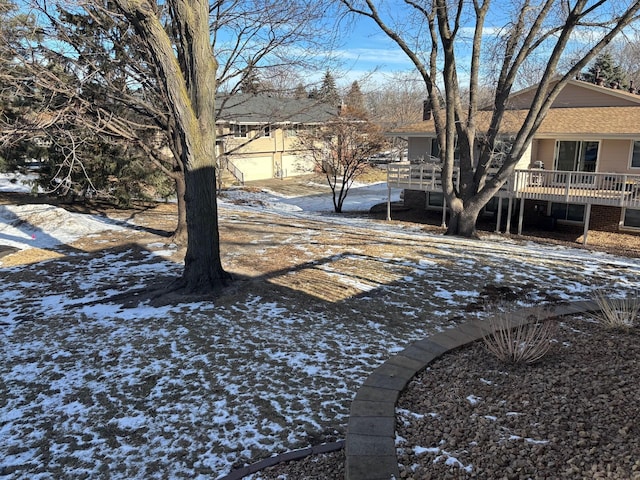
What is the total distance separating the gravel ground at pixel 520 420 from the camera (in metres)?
2.54

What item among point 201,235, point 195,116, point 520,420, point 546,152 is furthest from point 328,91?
point 546,152

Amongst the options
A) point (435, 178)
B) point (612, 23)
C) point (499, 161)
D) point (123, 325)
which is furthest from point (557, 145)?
point (123, 325)

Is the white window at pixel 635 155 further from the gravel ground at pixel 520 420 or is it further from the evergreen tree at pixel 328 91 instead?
the gravel ground at pixel 520 420

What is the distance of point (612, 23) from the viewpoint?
418 inches

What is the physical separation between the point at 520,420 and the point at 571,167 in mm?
16627

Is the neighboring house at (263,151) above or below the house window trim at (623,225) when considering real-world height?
above

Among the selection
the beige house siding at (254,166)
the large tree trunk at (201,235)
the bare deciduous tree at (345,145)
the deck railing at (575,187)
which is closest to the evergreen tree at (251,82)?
the large tree trunk at (201,235)

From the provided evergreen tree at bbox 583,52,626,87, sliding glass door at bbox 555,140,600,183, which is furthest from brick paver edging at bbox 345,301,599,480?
evergreen tree at bbox 583,52,626,87

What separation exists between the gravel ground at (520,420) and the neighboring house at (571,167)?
457 inches

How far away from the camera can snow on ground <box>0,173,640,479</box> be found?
3.20 meters

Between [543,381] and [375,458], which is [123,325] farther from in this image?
[543,381]

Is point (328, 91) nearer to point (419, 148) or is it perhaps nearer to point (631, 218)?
point (419, 148)

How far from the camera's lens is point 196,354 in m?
4.60

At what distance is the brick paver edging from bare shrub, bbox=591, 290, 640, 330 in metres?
0.25
